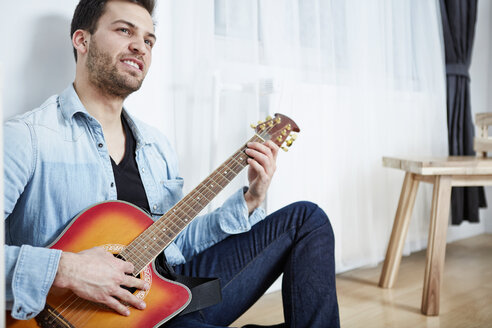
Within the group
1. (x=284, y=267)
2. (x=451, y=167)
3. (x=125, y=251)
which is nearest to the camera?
(x=125, y=251)

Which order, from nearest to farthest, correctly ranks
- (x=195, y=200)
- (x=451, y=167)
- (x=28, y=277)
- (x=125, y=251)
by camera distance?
1. (x=28, y=277)
2. (x=125, y=251)
3. (x=195, y=200)
4. (x=451, y=167)

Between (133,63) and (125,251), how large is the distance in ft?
1.46

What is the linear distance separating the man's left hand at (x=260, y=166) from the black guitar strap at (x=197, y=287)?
0.80ft

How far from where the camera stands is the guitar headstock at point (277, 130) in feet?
3.57

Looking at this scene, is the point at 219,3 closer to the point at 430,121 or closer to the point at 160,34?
the point at 160,34

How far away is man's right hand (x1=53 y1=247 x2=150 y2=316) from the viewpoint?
74cm

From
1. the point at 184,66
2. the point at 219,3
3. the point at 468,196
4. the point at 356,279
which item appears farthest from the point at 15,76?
the point at 468,196

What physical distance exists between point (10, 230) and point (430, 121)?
6.48ft

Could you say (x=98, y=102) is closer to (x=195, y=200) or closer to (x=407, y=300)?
(x=195, y=200)

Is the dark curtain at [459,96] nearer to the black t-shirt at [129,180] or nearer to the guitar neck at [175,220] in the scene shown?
the guitar neck at [175,220]

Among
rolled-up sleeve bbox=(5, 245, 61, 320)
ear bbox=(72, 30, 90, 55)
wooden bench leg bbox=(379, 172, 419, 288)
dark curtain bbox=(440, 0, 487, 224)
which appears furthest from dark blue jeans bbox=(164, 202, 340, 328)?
dark curtain bbox=(440, 0, 487, 224)

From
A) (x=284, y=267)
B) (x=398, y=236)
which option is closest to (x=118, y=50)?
(x=284, y=267)

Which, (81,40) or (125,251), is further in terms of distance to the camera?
(81,40)

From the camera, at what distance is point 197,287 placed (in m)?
0.90
